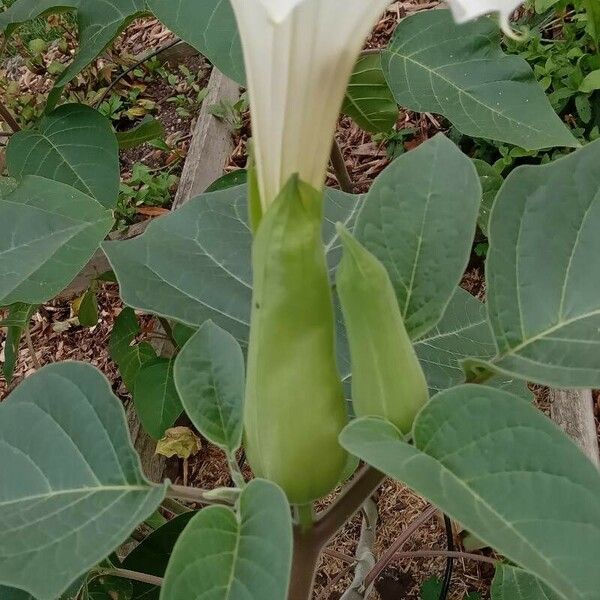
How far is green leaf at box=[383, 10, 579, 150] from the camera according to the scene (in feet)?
3.01

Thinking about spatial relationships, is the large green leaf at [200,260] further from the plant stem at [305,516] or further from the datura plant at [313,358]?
the plant stem at [305,516]

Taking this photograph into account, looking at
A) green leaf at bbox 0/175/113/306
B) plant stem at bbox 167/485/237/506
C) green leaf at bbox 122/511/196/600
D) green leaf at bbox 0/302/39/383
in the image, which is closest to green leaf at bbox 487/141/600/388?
plant stem at bbox 167/485/237/506

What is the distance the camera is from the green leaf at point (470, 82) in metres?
0.92

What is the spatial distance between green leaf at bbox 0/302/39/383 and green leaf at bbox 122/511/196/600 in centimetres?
36

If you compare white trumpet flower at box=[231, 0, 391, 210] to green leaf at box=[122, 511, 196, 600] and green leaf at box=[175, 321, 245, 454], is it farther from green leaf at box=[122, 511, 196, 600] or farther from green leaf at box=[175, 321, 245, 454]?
green leaf at box=[122, 511, 196, 600]

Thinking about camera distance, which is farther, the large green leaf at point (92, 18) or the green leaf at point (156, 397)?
the green leaf at point (156, 397)

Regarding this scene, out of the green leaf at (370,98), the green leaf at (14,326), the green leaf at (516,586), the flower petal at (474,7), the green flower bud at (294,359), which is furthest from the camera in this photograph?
the green leaf at (370,98)

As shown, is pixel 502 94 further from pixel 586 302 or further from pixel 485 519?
pixel 485 519

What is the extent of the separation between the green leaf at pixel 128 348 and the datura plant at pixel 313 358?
0.60m

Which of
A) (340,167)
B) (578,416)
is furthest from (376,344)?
(578,416)

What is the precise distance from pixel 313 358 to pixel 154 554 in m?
0.50

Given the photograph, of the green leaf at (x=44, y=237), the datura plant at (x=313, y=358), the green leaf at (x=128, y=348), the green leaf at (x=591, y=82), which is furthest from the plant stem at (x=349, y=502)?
the green leaf at (x=591, y=82)

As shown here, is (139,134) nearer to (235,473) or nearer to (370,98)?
(370,98)

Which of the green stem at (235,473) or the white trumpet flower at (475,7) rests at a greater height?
the white trumpet flower at (475,7)
